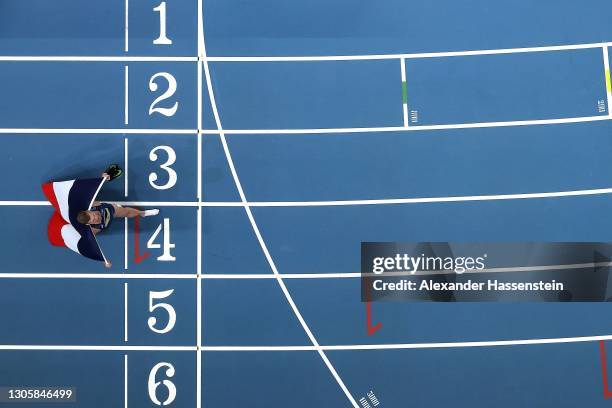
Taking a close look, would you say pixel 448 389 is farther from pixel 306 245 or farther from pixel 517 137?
pixel 517 137

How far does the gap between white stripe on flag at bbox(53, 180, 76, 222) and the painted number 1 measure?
141cm

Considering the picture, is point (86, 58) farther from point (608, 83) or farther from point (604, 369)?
point (604, 369)

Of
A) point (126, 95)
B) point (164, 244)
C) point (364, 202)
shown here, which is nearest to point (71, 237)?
point (164, 244)

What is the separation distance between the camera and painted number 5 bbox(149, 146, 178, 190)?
4.42 m

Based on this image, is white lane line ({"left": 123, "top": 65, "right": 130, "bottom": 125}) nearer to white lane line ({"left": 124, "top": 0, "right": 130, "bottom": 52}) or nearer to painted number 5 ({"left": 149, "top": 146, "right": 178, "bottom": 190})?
white lane line ({"left": 124, "top": 0, "right": 130, "bottom": 52})

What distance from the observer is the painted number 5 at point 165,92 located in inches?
174

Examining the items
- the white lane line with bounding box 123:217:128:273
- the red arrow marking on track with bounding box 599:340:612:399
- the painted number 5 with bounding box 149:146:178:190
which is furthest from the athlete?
the red arrow marking on track with bounding box 599:340:612:399

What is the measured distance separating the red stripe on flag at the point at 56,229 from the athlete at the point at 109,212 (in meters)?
0.28

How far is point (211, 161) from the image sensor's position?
14.5 ft

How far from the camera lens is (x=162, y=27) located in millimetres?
4438

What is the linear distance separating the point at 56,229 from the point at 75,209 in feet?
1.01

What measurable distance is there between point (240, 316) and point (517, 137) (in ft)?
9.28

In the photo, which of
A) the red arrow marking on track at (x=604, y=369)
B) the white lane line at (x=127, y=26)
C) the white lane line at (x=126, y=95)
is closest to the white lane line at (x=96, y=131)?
the white lane line at (x=126, y=95)

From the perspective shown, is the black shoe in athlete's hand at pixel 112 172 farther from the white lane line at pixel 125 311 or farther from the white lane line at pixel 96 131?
the white lane line at pixel 125 311
